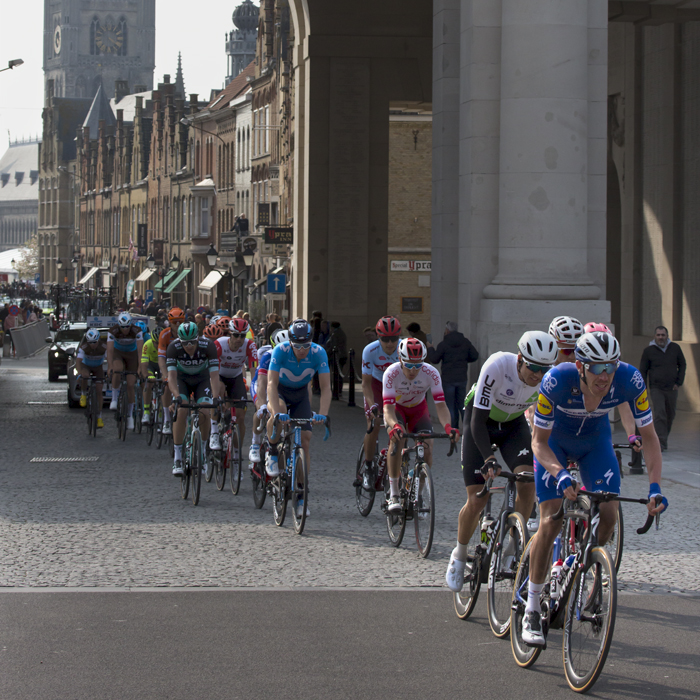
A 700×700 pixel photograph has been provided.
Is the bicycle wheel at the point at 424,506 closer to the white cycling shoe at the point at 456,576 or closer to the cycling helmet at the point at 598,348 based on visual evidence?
the white cycling shoe at the point at 456,576

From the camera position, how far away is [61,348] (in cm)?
3181

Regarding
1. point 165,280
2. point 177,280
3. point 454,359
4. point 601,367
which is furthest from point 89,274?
point 601,367

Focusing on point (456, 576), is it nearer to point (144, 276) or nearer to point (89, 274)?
point (144, 276)

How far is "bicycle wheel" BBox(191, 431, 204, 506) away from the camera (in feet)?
38.2

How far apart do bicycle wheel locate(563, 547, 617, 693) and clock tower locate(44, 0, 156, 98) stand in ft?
624

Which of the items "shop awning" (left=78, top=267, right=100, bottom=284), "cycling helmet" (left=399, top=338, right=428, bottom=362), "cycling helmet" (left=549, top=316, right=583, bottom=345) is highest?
"shop awning" (left=78, top=267, right=100, bottom=284)

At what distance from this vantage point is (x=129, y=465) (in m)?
14.9

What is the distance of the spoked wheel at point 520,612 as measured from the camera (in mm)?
6242

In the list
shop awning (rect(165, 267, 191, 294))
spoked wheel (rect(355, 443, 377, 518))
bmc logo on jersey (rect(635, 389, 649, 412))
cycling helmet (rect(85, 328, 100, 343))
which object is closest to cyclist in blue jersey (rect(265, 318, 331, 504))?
spoked wheel (rect(355, 443, 377, 518))

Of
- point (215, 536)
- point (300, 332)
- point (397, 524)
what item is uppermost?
point (300, 332)

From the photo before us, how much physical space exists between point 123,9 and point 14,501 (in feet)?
629

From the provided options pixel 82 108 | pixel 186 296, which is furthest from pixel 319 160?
pixel 82 108

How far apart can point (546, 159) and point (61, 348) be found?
1683 cm

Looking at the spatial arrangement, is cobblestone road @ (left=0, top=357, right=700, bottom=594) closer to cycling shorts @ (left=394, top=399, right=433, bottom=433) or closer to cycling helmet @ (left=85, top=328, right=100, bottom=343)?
cycling shorts @ (left=394, top=399, right=433, bottom=433)
